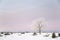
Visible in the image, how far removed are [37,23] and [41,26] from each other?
2.01 meters

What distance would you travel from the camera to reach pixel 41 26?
159 feet

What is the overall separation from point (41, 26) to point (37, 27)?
5.83 feet

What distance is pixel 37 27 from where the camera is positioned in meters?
49.2

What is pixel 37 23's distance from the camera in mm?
48750

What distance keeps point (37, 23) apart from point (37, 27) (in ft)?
5.65
